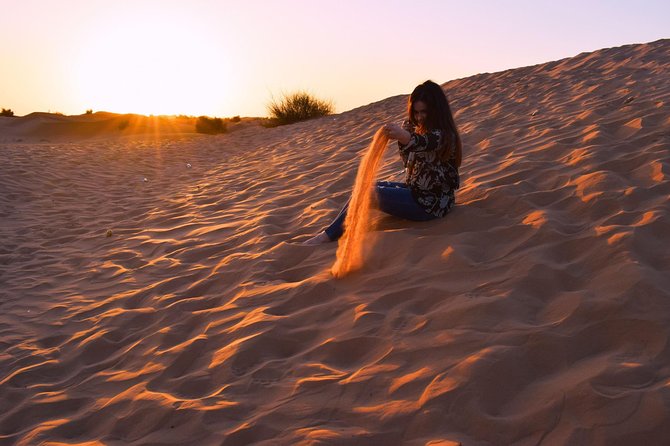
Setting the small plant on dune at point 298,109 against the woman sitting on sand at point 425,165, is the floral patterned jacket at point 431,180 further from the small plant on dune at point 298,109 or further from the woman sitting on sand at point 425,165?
the small plant on dune at point 298,109

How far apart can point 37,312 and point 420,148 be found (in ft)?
9.02

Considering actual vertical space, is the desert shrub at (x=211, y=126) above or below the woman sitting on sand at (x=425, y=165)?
above

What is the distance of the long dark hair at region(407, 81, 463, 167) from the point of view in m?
3.67

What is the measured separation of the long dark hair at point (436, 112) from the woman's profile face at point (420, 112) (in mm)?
12

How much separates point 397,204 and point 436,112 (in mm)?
679

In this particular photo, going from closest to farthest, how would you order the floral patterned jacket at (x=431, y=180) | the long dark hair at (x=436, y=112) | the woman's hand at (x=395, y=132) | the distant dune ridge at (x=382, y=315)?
the distant dune ridge at (x=382, y=315), the woman's hand at (x=395, y=132), the long dark hair at (x=436, y=112), the floral patterned jacket at (x=431, y=180)

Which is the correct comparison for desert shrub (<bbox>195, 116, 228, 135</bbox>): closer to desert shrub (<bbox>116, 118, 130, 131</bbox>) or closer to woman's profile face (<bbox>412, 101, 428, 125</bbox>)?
desert shrub (<bbox>116, 118, 130, 131</bbox>)

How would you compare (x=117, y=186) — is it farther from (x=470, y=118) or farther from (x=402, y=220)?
(x=402, y=220)

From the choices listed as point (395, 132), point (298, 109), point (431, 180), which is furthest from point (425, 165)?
point (298, 109)

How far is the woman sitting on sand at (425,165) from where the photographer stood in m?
3.68

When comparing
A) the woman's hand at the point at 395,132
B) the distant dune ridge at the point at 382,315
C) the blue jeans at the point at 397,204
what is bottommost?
the distant dune ridge at the point at 382,315

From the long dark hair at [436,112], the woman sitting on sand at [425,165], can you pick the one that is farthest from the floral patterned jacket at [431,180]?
the long dark hair at [436,112]

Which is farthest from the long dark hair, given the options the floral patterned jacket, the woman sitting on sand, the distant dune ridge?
the distant dune ridge

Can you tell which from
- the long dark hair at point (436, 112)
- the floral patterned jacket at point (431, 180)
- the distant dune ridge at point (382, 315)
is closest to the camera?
the distant dune ridge at point (382, 315)
